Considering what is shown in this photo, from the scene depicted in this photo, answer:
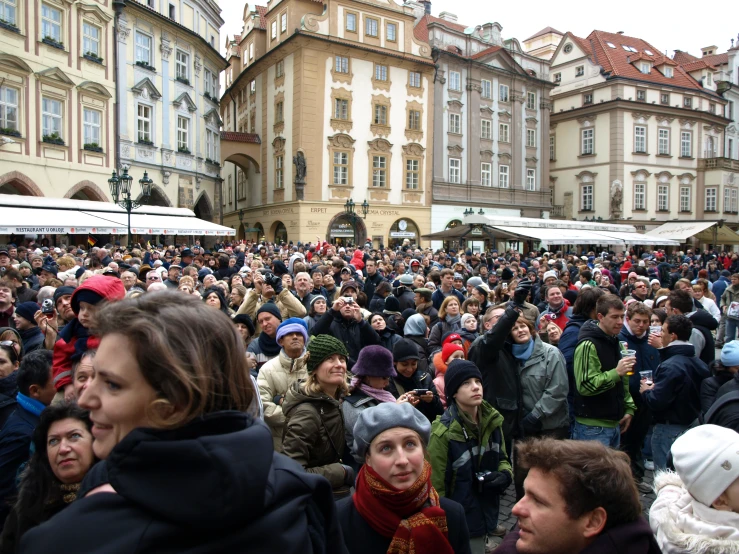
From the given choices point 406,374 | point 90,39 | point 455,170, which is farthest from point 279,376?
point 455,170

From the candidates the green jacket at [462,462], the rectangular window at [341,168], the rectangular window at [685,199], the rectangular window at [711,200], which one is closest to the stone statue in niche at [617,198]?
the rectangular window at [685,199]

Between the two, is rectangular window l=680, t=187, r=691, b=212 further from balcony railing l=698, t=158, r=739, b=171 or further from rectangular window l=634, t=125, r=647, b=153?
rectangular window l=634, t=125, r=647, b=153

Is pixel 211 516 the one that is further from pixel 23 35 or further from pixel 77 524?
pixel 23 35

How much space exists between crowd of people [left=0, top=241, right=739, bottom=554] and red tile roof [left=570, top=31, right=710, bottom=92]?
44.9 m

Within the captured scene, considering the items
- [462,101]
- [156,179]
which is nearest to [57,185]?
[156,179]

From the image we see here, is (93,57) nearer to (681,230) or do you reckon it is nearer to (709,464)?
(709,464)

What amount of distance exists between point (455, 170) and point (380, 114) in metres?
7.06

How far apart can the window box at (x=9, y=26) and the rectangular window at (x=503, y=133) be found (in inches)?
1210

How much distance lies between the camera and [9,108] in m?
20.5

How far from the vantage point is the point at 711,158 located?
46.8 m

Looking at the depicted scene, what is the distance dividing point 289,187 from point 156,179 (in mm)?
8572

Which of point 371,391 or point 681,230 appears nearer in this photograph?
point 371,391

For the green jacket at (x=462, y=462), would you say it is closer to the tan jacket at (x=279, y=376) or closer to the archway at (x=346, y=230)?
the tan jacket at (x=279, y=376)

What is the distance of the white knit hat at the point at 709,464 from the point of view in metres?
1.92
